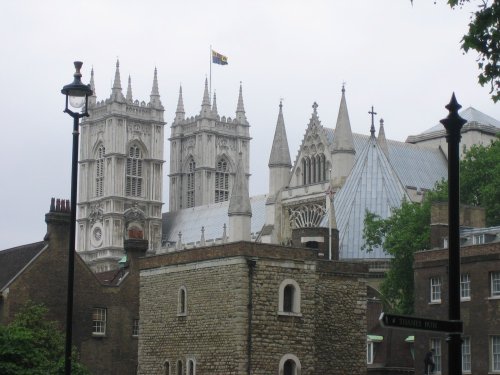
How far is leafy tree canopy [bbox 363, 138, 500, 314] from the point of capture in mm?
65188

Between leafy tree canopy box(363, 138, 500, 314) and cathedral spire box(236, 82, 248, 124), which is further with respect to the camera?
cathedral spire box(236, 82, 248, 124)

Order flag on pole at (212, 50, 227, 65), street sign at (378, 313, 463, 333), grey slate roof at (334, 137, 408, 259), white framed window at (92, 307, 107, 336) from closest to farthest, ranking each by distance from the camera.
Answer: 1. street sign at (378, 313, 463, 333)
2. white framed window at (92, 307, 107, 336)
3. grey slate roof at (334, 137, 408, 259)
4. flag on pole at (212, 50, 227, 65)

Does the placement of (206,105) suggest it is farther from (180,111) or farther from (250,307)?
(250,307)

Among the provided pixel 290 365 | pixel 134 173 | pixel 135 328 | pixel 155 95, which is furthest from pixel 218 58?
pixel 290 365

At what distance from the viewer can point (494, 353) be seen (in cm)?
4516

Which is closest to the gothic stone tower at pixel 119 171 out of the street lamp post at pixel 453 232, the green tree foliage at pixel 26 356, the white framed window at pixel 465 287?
the white framed window at pixel 465 287

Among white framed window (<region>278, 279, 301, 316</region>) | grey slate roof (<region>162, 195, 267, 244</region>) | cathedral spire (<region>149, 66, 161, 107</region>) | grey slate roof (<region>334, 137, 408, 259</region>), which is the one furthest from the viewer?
cathedral spire (<region>149, 66, 161, 107</region>)

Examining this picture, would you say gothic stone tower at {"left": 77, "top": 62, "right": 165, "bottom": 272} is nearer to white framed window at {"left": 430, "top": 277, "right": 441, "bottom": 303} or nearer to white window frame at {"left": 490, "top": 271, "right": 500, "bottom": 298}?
white framed window at {"left": 430, "top": 277, "right": 441, "bottom": 303}

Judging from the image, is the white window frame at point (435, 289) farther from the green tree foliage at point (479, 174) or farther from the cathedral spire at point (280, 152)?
the cathedral spire at point (280, 152)

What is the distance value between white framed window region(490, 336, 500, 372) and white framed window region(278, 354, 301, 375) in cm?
795

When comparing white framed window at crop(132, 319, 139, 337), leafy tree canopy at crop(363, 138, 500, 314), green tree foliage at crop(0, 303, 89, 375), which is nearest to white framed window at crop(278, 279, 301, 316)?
green tree foliage at crop(0, 303, 89, 375)

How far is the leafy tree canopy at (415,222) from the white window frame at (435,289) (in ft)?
39.5

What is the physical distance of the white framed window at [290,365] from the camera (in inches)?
1614

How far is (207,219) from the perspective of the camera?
491 feet
